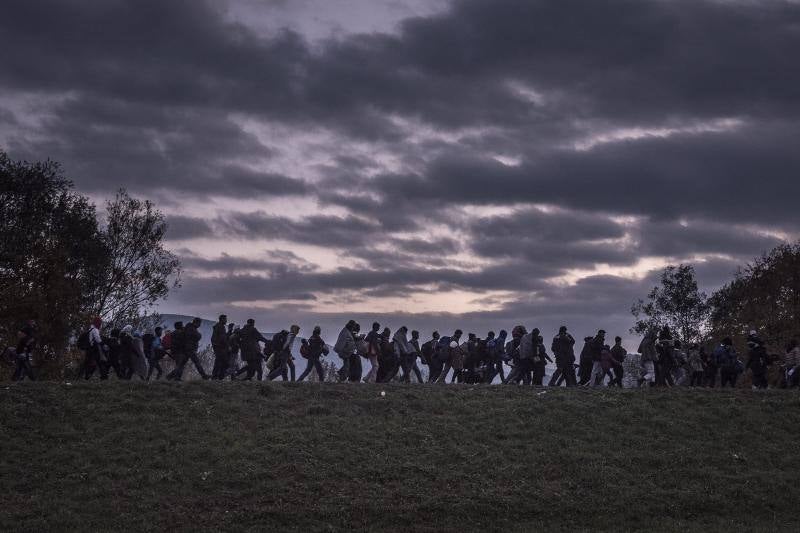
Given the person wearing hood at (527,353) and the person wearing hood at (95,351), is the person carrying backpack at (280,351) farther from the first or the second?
the person wearing hood at (527,353)

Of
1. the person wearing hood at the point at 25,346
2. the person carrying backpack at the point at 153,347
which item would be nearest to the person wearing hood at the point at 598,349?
the person carrying backpack at the point at 153,347

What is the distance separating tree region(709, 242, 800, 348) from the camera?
56938 mm

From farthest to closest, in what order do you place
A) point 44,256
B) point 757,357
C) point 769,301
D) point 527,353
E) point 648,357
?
point 769,301, point 44,256, point 648,357, point 757,357, point 527,353

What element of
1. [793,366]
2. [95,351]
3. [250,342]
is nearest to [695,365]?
[793,366]

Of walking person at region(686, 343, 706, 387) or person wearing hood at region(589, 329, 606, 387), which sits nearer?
person wearing hood at region(589, 329, 606, 387)

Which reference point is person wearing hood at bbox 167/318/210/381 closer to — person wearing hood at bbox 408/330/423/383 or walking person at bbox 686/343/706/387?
person wearing hood at bbox 408/330/423/383

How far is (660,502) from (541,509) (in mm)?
3725

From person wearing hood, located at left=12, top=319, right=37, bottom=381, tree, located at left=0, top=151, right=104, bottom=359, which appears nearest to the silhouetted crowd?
person wearing hood, located at left=12, top=319, right=37, bottom=381

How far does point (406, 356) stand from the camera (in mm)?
37781

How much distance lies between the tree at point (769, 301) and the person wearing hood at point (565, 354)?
25.6 metres

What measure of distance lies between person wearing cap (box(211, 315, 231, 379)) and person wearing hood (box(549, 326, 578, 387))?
13.8 metres

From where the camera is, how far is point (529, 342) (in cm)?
3588

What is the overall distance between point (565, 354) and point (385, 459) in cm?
1315

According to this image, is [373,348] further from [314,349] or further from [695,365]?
[695,365]
